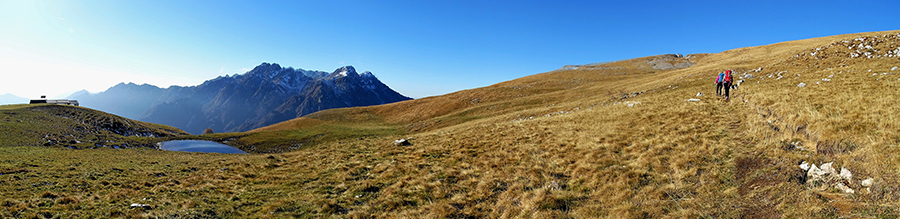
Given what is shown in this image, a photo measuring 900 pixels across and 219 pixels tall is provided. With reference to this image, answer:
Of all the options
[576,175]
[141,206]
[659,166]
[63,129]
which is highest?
[63,129]

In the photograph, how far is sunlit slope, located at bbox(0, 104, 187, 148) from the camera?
31.5 m

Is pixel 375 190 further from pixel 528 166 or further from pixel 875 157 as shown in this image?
pixel 875 157

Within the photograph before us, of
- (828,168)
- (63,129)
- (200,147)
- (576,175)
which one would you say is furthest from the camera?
(200,147)

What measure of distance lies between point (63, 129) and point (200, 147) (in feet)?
49.0

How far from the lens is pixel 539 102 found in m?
54.3

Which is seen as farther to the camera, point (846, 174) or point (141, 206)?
point (141, 206)

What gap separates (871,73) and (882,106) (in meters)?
21.4

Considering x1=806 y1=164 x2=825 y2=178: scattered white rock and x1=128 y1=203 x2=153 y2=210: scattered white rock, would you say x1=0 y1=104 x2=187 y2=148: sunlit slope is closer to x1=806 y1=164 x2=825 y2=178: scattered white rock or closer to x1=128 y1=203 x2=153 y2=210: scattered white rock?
x1=128 y1=203 x2=153 y2=210: scattered white rock

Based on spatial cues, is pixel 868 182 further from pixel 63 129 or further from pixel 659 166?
pixel 63 129

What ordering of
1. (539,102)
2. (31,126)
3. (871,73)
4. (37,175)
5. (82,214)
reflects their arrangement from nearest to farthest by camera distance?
(82,214)
(37,175)
(871,73)
(31,126)
(539,102)

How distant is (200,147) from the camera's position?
50.5 m

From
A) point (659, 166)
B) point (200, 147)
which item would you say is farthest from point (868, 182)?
point (200, 147)

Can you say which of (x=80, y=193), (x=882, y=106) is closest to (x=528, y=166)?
(x=882, y=106)

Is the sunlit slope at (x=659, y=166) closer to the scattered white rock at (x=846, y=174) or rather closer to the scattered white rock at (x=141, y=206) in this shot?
the scattered white rock at (x=846, y=174)
